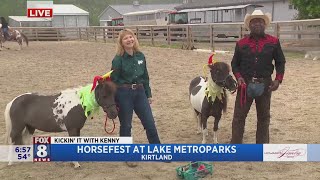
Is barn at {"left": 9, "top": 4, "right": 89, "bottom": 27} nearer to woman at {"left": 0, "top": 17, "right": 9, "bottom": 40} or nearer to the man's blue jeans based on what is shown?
woman at {"left": 0, "top": 17, "right": 9, "bottom": 40}

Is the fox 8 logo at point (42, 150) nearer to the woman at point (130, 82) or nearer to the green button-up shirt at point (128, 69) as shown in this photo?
the woman at point (130, 82)

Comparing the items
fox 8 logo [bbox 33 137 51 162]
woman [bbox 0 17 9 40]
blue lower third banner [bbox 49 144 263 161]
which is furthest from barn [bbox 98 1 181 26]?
blue lower third banner [bbox 49 144 263 161]

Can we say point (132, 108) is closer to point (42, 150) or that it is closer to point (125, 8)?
point (42, 150)

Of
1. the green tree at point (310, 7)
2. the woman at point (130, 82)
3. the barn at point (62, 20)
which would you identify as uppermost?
the barn at point (62, 20)

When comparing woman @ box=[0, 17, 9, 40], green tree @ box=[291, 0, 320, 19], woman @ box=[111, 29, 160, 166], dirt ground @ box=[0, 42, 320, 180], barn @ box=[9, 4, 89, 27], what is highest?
barn @ box=[9, 4, 89, 27]

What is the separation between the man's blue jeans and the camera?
16.4 feet

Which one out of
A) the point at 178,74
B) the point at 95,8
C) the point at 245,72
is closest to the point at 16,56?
the point at 178,74

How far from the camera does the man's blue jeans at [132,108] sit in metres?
5.01

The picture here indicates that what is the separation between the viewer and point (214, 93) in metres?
5.55

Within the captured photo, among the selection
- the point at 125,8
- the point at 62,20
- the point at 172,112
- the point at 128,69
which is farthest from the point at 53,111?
the point at 125,8

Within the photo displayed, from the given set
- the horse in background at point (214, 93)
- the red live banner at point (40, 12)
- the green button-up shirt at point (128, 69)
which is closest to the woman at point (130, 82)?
the green button-up shirt at point (128, 69)

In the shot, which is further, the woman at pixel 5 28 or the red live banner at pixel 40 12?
the red live banner at pixel 40 12

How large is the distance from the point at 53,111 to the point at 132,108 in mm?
1008

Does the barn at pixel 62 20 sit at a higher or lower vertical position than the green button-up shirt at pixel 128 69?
higher
